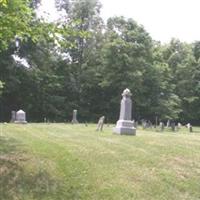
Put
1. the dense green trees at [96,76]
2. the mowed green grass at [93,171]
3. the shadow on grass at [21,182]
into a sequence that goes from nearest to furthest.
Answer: the shadow on grass at [21,182] < the mowed green grass at [93,171] < the dense green trees at [96,76]

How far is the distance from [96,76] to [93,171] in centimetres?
4441

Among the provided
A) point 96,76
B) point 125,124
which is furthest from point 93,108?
point 125,124

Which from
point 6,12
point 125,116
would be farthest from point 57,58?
point 6,12

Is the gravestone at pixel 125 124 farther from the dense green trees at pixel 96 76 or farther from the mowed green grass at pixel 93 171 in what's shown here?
the dense green trees at pixel 96 76

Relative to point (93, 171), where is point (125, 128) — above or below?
above

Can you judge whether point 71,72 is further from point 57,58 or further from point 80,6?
point 80,6

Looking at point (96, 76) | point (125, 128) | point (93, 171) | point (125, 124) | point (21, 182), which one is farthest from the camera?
point (96, 76)

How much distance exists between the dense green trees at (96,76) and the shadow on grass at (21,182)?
34560mm

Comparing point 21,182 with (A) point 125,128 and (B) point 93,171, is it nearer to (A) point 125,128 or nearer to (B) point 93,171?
(B) point 93,171

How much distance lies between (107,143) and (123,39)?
42.1 m

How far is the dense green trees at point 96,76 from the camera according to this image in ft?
166

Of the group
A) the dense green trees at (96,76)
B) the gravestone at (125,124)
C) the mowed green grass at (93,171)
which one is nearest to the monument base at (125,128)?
the gravestone at (125,124)

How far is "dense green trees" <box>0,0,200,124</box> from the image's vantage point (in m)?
50.6

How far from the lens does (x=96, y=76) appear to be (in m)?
57.5
